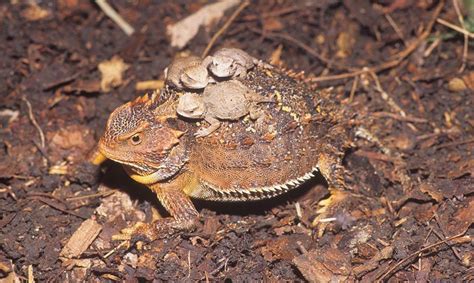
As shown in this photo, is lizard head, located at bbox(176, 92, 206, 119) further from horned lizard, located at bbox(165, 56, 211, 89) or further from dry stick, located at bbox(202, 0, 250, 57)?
dry stick, located at bbox(202, 0, 250, 57)

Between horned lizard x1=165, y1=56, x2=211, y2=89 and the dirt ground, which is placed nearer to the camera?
horned lizard x1=165, y1=56, x2=211, y2=89

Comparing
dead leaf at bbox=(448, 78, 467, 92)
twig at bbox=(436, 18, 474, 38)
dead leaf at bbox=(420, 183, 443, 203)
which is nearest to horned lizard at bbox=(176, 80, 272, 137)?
dead leaf at bbox=(420, 183, 443, 203)

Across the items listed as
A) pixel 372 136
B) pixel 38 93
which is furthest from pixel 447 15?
pixel 38 93

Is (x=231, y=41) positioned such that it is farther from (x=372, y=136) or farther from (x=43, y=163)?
(x=43, y=163)

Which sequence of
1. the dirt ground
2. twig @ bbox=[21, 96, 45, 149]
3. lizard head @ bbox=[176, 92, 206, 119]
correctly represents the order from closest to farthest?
lizard head @ bbox=[176, 92, 206, 119], the dirt ground, twig @ bbox=[21, 96, 45, 149]

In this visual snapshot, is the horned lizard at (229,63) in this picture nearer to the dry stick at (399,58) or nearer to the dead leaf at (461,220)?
the dry stick at (399,58)

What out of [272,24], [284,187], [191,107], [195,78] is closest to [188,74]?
[195,78]

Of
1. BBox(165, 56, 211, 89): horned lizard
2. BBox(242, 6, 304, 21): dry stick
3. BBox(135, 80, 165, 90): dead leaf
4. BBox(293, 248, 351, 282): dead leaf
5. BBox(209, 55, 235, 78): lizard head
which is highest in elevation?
BBox(209, 55, 235, 78): lizard head
